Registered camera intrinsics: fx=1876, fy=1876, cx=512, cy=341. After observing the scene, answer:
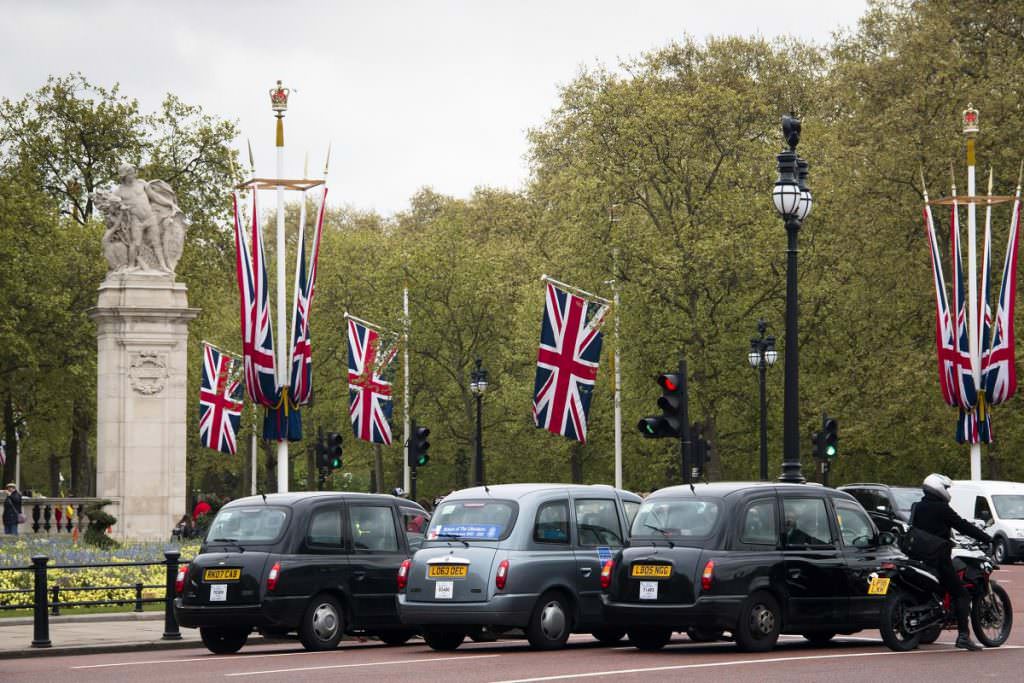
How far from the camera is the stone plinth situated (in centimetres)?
4066

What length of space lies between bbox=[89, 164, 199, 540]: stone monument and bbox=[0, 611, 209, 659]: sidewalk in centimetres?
1544

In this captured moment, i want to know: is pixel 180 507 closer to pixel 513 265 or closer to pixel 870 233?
pixel 870 233

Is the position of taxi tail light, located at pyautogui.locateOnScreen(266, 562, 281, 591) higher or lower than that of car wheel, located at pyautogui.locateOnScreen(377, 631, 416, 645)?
higher

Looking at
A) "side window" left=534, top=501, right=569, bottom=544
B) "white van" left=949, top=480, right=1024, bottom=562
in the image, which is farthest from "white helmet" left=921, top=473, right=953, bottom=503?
"white van" left=949, top=480, right=1024, bottom=562

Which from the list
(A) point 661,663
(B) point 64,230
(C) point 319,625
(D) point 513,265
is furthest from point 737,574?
(D) point 513,265

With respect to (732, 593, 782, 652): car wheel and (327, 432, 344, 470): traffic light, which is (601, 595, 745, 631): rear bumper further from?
(327, 432, 344, 470): traffic light

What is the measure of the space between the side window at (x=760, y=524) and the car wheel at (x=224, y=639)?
559 cm

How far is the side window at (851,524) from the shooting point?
62.7 feet

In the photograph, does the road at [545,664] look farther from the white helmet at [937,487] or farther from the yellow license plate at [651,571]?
the white helmet at [937,487]

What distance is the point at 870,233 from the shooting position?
54.1 metres

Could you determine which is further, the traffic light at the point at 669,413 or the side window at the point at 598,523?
the traffic light at the point at 669,413

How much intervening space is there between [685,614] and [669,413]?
21.5ft

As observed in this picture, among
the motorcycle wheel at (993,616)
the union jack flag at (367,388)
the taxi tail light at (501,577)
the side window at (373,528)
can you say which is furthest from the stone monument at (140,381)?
the motorcycle wheel at (993,616)

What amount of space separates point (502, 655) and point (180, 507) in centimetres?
2407
